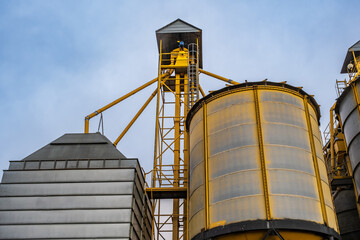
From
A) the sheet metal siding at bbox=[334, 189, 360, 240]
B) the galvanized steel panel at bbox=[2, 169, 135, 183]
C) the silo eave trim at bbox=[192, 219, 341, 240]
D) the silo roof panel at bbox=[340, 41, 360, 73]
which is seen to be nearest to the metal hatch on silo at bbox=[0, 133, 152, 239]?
the galvanized steel panel at bbox=[2, 169, 135, 183]

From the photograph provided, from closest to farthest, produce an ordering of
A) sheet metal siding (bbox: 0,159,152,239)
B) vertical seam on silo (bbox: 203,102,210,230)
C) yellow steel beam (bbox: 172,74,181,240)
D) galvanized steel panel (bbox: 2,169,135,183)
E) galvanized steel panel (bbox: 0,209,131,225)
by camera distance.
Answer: vertical seam on silo (bbox: 203,102,210,230)
sheet metal siding (bbox: 0,159,152,239)
galvanized steel panel (bbox: 0,209,131,225)
galvanized steel panel (bbox: 2,169,135,183)
yellow steel beam (bbox: 172,74,181,240)

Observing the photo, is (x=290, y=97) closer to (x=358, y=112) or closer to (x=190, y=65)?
(x=358, y=112)

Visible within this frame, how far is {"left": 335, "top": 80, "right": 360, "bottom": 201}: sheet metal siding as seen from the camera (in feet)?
73.0

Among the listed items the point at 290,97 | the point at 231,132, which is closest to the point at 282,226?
the point at 231,132

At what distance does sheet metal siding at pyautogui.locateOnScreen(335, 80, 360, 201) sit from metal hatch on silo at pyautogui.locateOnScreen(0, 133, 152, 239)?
11201 mm

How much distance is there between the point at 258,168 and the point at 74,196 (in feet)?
29.6

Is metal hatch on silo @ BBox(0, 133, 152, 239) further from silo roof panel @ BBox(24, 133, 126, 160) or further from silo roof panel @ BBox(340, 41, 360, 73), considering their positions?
silo roof panel @ BBox(340, 41, 360, 73)

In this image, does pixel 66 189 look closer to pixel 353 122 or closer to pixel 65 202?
pixel 65 202

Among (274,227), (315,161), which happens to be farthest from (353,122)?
(274,227)

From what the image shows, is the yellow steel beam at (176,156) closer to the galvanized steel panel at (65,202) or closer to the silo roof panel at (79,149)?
the silo roof panel at (79,149)

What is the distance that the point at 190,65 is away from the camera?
2995 centimetres

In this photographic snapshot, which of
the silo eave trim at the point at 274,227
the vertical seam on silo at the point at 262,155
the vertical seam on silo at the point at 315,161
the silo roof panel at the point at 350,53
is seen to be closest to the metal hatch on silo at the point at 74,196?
the silo eave trim at the point at 274,227

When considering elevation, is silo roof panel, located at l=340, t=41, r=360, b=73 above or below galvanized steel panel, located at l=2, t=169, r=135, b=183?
above

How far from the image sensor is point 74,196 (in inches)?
818
